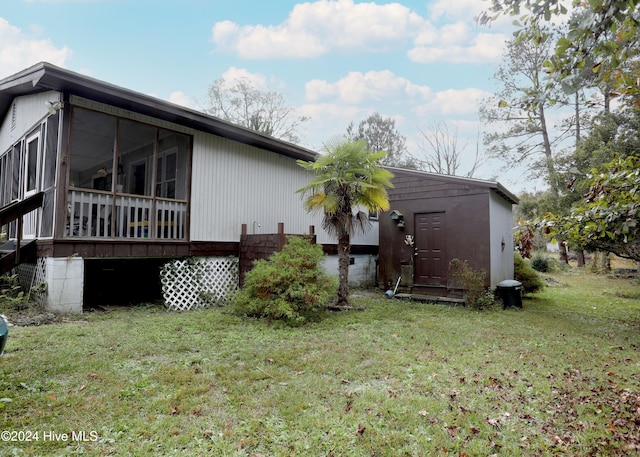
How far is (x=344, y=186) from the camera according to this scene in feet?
22.7

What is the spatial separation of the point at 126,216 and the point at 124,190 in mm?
3612

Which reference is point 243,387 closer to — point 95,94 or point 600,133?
point 95,94

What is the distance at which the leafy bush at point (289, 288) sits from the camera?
219 inches

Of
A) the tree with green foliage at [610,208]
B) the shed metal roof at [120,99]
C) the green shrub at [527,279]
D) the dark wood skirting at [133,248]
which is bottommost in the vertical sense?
the green shrub at [527,279]

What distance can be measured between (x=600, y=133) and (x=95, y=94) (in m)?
15.8

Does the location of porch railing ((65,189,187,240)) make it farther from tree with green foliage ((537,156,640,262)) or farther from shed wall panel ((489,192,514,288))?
shed wall panel ((489,192,514,288))

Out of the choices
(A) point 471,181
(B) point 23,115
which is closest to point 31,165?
(B) point 23,115

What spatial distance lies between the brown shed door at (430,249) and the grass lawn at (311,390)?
3.51 m

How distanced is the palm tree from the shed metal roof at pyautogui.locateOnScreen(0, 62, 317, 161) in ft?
6.42

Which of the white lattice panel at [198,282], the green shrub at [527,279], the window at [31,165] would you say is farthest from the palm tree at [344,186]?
the window at [31,165]

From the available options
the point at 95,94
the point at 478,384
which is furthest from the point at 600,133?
the point at 95,94

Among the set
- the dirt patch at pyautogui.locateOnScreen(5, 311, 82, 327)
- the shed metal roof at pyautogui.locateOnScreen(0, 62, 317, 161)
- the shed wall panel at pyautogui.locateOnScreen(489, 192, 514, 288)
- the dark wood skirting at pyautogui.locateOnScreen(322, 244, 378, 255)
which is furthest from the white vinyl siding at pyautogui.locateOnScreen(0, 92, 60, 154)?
the shed wall panel at pyautogui.locateOnScreen(489, 192, 514, 288)

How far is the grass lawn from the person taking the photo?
7.72 feet

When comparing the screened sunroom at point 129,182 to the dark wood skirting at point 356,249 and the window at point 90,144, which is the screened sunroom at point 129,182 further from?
the dark wood skirting at point 356,249
